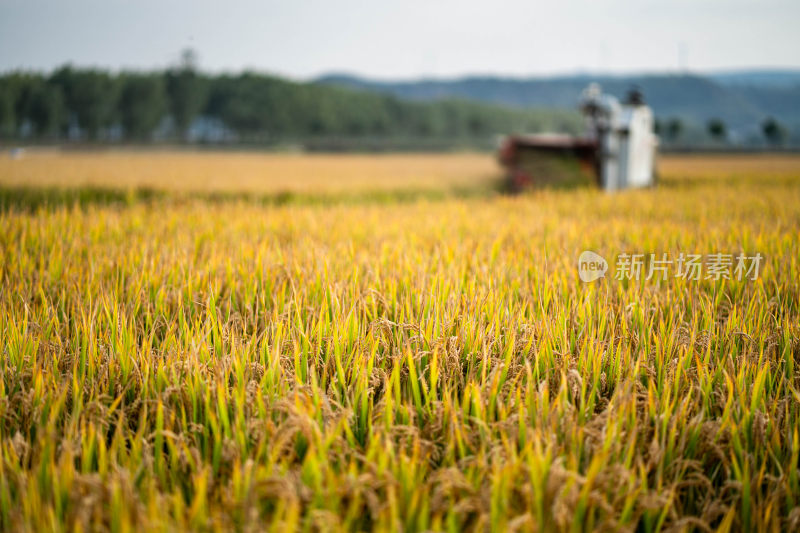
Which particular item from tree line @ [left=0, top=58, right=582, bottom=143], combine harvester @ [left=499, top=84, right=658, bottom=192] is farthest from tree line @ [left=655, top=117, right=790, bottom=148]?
combine harvester @ [left=499, top=84, right=658, bottom=192]

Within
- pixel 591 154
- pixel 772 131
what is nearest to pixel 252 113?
pixel 772 131

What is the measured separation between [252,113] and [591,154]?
64799 mm

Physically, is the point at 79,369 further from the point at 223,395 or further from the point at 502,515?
the point at 502,515

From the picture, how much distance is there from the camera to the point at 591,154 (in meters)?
12.4

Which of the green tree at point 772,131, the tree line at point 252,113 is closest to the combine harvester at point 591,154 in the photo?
the tree line at point 252,113

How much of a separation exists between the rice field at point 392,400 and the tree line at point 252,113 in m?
16.3

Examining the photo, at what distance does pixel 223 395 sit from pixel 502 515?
79 centimetres

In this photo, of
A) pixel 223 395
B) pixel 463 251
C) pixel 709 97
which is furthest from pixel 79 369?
pixel 709 97

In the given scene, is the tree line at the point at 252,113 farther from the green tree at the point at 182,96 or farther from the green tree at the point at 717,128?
the green tree at the point at 717,128

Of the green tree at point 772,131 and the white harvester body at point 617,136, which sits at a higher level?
the green tree at point 772,131

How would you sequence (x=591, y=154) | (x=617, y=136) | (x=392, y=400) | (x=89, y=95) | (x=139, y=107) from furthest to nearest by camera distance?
(x=139, y=107) < (x=89, y=95) < (x=591, y=154) < (x=617, y=136) < (x=392, y=400)

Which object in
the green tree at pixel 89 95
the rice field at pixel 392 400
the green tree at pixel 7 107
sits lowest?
the rice field at pixel 392 400

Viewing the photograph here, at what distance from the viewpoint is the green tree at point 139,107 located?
172ft

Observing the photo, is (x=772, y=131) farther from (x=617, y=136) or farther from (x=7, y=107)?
(x=7, y=107)
